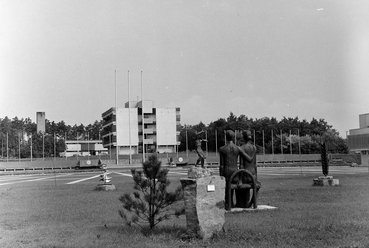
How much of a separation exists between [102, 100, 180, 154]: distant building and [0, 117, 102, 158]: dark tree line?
13925mm

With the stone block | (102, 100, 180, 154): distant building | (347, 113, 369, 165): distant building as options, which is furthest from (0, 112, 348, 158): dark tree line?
the stone block

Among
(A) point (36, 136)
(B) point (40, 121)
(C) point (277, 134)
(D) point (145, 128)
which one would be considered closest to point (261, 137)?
(C) point (277, 134)

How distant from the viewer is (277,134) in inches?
3920

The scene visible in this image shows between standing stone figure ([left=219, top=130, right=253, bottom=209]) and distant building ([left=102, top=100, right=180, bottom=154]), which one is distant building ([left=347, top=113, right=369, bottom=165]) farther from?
standing stone figure ([left=219, top=130, right=253, bottom=209])

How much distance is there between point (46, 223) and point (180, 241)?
4.51 metres

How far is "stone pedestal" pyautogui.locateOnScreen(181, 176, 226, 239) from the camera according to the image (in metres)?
7.97

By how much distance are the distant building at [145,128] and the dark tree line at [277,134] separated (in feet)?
14.1

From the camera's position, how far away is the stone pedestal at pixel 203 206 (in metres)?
7.97

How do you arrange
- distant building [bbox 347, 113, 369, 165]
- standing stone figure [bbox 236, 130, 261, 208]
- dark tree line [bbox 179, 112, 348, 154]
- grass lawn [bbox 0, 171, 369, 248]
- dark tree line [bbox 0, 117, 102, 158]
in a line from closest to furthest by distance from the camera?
grass lawn [bbox 0, 171, 369, 248], standing stone figure [bbox 236, 130, 261, 208], distant building [bbox 347, 113, 369, 165], dark tree line [bbox 179, 112, 348, 154], dark tree line [bbox 0, 117, 102, 158]

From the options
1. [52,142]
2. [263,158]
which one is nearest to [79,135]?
[52,142]

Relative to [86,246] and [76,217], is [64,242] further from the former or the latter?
[76,217]

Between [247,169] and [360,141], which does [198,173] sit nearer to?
[247,169]

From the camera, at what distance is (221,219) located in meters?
8.23

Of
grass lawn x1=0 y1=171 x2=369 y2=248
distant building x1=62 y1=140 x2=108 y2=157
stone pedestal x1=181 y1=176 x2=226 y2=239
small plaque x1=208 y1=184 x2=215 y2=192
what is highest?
distant building x1=62 y1=140 x2=108 y2=157
